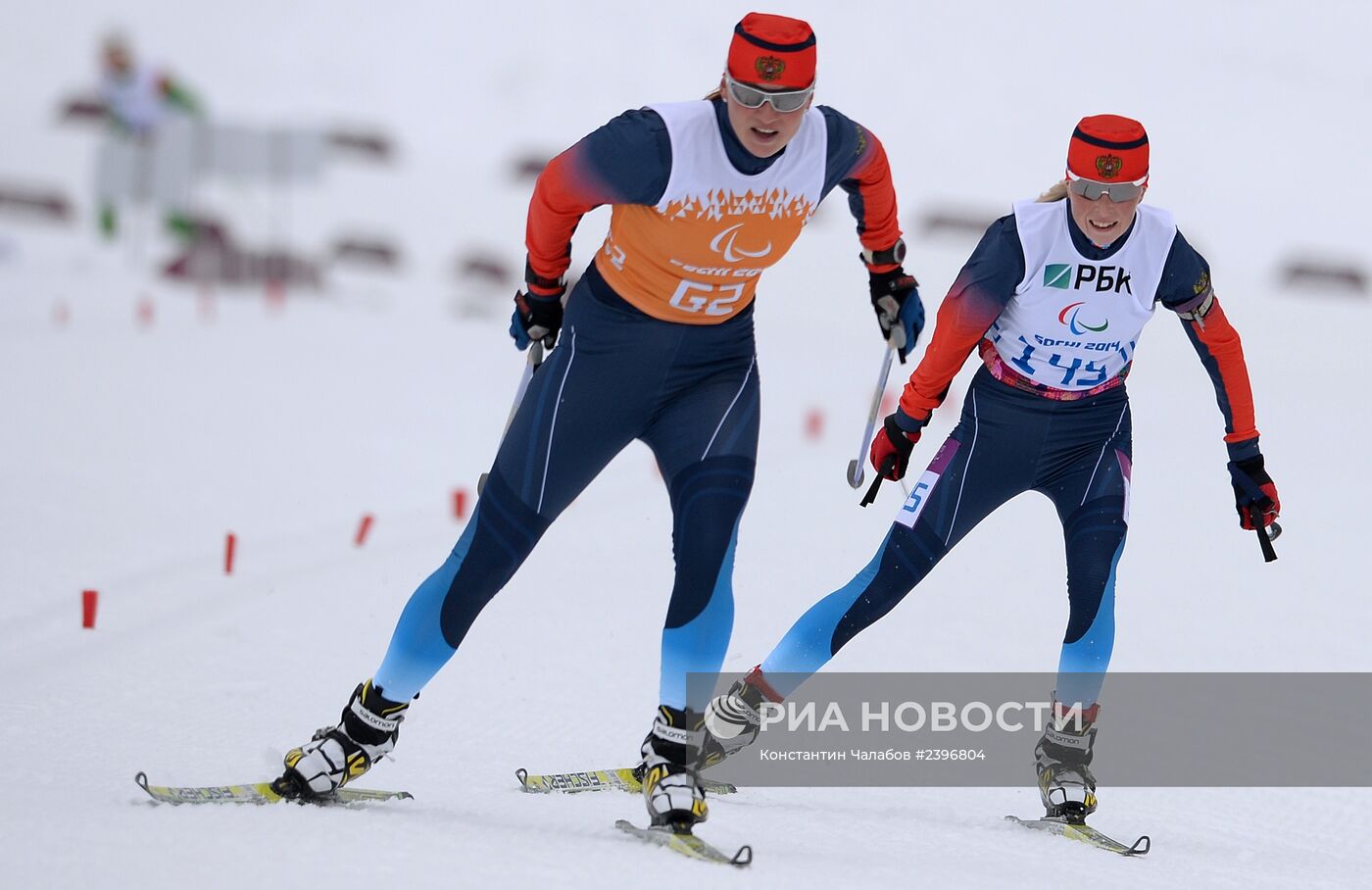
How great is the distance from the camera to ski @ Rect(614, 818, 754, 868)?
12.8 ft

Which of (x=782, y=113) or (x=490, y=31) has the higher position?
(x=490, y=31)

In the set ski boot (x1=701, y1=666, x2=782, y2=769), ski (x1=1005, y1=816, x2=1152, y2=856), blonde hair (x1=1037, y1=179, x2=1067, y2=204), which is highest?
blonde hair (x1=1037, y1=179, x2=1067, y2=204)

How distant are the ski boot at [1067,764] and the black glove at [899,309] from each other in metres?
1.13

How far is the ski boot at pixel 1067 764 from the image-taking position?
15.7ft

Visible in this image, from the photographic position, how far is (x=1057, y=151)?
28.8m

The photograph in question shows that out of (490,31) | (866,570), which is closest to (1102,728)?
(866,570)

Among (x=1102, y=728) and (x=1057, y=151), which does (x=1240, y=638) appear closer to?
(x=1102, y=728)

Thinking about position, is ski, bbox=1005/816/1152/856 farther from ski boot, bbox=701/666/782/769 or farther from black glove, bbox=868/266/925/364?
black glove, bbox=868/266/925/364

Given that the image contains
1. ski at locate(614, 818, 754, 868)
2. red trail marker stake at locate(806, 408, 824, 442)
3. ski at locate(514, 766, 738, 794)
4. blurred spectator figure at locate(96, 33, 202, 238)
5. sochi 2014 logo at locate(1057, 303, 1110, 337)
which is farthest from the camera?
blurred spectator figure at locate(96, 33, 202, 238)

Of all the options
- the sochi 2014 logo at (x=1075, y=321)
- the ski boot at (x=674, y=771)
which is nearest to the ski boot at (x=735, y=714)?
the ski boot at (x=674, y=771)

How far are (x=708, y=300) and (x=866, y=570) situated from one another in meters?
0.98

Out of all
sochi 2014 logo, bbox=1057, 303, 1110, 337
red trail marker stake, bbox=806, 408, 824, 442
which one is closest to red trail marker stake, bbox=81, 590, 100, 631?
sochi 2014 logo, bbox=1057, 303, 1110, 337

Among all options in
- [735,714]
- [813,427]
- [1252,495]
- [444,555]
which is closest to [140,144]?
[813,427]

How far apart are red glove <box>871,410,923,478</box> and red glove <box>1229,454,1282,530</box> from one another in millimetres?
920
